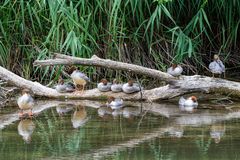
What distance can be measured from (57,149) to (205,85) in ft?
14.3

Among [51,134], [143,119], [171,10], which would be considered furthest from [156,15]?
[51,134]

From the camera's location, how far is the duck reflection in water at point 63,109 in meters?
11.4

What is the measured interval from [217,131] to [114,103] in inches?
117

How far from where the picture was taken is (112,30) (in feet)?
45.8

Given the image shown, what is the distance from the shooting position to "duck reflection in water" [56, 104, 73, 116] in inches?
448

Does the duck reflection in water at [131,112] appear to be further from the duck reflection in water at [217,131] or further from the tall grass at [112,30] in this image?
the tall grass at [112,30]

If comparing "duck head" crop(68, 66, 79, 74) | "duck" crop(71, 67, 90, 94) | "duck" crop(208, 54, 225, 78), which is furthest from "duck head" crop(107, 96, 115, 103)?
"duck" crop(208, 54, 225, 78)

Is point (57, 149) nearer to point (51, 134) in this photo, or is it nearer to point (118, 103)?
point (51, 134)

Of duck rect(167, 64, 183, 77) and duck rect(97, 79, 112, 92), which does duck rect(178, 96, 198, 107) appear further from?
duck rect(97, 79, 112, 92)

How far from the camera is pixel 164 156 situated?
754 cm

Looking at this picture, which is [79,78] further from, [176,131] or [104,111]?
[176,131]

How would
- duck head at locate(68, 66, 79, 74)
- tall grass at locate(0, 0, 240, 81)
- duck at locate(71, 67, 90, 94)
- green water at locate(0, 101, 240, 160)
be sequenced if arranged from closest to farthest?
1. green water at locate(0, 101, 240, 160)
2. duck at locate(71, 67, 90, 94)
3. tall grass at locate(0, 0, 240, 81)
4. duck head at locate(68, 66, 79, 74)

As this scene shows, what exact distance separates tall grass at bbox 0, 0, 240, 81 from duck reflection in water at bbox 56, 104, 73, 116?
4.97ft

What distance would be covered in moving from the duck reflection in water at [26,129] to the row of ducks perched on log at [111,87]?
513mm
